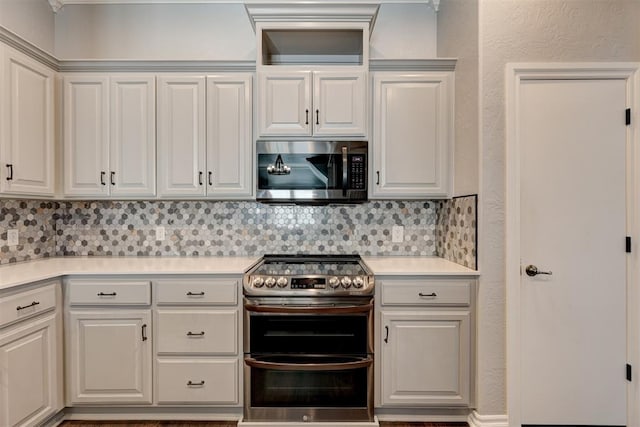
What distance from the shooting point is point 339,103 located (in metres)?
2.72

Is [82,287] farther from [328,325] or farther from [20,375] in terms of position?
[328,325]

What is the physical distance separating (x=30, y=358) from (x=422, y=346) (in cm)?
225

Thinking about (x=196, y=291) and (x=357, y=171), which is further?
(x=357, y=171)

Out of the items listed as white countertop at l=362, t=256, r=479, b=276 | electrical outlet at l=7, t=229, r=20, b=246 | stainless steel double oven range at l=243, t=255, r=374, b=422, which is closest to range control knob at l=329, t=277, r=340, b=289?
stainless steel double oven range at l=243, t=255, r=374, b=422

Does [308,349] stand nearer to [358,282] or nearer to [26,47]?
[358,282]

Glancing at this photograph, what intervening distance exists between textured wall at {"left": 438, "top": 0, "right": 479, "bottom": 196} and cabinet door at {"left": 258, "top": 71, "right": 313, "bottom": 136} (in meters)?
1.03

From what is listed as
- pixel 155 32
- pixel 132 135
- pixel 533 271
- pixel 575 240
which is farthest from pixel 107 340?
pixel 575 240

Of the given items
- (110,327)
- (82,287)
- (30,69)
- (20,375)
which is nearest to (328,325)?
(110,327)

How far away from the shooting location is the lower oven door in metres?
2.36

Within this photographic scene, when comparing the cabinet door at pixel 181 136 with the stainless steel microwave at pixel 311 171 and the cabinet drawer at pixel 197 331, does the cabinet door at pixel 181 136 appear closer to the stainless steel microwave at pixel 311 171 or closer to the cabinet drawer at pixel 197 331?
the stainless steel microwave at pixel 311 171

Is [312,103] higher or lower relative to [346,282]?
higher

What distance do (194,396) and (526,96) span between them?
107 inches

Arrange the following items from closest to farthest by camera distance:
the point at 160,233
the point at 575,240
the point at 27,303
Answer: the point at 27,303 → the point at 575,240 → the point at 160,233

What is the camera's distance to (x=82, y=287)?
7.90ft
